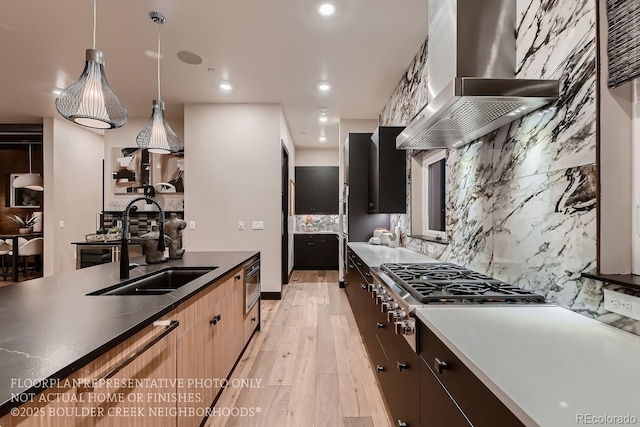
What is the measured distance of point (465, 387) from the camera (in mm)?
891

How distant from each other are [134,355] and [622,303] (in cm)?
176

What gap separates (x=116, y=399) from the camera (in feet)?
3.33

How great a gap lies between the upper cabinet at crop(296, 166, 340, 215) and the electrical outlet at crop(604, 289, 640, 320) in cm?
650

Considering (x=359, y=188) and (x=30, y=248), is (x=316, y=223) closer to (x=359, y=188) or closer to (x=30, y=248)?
(x=359, y=188)

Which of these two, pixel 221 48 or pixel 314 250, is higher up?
pixel 221 48

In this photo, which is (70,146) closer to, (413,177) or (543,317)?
(413,177)

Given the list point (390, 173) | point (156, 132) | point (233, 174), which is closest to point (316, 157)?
point (233, 174)

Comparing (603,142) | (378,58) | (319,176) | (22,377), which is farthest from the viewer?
(319,176)

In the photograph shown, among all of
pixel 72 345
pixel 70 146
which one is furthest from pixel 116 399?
pixel 70 146

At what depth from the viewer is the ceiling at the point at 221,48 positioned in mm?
2557

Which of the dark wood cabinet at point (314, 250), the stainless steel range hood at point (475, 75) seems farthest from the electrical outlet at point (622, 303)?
the dark wood cabinet at point (314, 250)

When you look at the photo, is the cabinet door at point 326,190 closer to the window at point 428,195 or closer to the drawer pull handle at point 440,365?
the window at point 428,195

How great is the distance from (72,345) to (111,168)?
213 inches

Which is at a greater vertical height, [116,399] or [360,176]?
[360,176]
